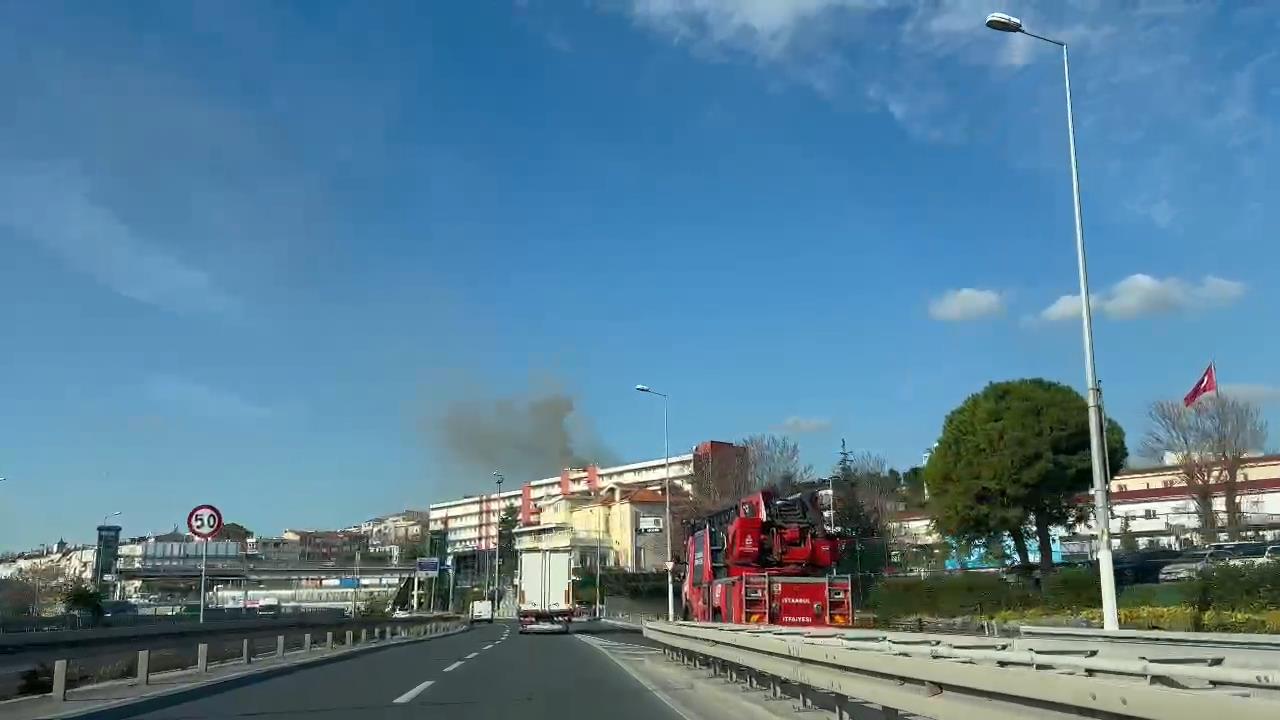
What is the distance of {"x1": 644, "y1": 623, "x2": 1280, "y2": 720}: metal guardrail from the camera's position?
4.15 m

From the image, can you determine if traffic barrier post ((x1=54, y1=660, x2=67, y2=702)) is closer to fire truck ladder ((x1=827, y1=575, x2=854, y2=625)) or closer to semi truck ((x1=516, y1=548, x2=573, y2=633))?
fire truck ladder ((x1=827, y1=575, x2=854, y2=625))

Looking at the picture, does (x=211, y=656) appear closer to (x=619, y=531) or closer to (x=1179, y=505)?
(x=1179, y=505)

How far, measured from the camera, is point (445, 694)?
50.4 ft

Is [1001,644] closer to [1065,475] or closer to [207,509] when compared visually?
[207,509]

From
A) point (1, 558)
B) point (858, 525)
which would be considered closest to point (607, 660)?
point (858, 525)

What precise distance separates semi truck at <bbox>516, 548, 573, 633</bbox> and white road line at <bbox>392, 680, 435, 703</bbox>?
31.9m

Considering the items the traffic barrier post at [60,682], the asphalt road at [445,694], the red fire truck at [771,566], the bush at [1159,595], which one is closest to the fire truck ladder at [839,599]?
the red fire truck at [771,566]

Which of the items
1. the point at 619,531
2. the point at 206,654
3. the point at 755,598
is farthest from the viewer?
the point at 619,531

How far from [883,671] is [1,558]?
160 meters

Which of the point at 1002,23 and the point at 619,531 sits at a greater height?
the point at 1002,23

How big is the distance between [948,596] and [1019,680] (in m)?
34.5

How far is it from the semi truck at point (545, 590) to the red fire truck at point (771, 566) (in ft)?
67.8

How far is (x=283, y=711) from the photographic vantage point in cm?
1316

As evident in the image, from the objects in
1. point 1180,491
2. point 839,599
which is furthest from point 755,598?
point 1180,491
